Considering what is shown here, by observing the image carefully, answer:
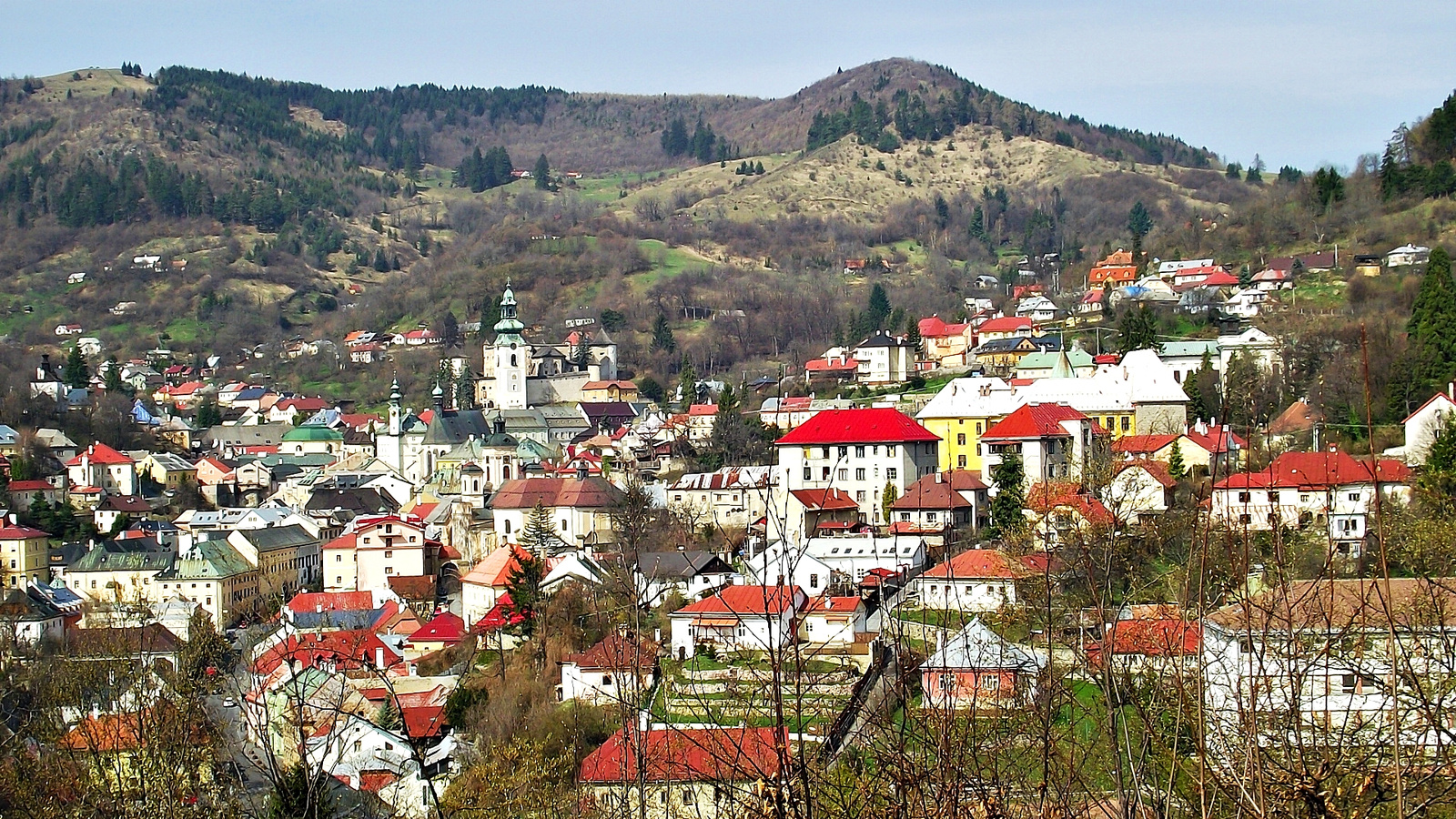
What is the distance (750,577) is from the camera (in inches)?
1189

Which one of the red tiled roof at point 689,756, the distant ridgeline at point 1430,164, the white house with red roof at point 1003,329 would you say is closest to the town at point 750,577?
the red tiled roof at point 689,756

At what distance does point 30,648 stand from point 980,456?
22.6 m

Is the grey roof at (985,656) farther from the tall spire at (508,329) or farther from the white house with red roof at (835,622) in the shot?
the tall spire at (508,329)

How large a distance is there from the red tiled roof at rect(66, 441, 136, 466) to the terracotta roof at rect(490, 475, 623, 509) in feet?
82.4

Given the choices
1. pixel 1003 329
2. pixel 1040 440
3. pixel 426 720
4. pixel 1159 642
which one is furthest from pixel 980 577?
pixel 1003 329

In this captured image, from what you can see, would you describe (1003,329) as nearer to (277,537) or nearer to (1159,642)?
(277,537)

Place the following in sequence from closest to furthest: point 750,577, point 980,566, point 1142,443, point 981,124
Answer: point 980,566 → point 750,577 → point 1142,443 → point 981,124

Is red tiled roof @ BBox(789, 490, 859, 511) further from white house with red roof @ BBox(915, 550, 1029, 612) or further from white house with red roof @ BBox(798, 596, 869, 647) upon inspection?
white house with red roof @ BBox(915, 550, 1029, 612)

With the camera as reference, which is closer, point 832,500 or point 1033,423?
point 832,500

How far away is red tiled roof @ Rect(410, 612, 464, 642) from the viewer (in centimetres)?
3753

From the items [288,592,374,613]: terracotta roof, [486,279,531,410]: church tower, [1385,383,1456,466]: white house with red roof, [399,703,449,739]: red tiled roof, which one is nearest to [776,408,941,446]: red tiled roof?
[1385,383,1456,466]: white house with red roof

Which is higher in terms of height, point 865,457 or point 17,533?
point 865,457

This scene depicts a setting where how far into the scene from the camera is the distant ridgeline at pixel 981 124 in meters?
157

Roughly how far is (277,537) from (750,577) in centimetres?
2640
